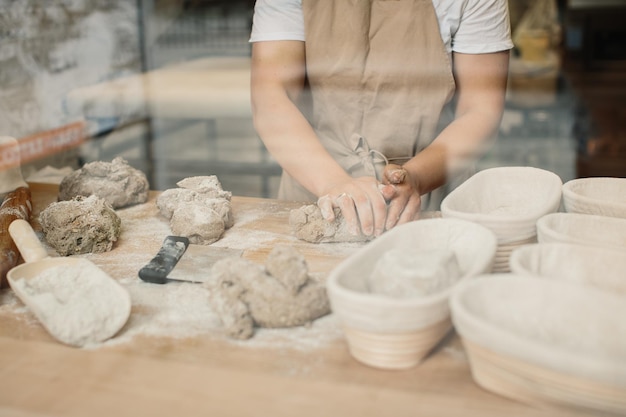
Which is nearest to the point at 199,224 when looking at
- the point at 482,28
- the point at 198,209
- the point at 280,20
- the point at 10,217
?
the point at 198,209

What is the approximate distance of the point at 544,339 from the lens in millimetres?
749

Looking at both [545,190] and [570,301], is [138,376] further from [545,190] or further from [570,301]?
[545,190]

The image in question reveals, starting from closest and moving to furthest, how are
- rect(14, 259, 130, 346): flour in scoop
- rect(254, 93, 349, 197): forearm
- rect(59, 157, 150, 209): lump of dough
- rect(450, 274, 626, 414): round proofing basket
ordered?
rect(450, 274, 626, 414): round proofing basket, rect(14, 259, 130, 346): flour in scoop, rect(254, 93, 349, 197): forearm, rect(59, 157, 150, 209): lump of dough

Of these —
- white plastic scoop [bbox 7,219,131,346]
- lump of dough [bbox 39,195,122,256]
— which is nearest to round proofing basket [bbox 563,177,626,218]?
white plastic scoop [bbox 7,219,131,346]

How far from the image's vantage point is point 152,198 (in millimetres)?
1635

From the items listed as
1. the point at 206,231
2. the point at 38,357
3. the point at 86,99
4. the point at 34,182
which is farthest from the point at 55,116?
the point at 38,357

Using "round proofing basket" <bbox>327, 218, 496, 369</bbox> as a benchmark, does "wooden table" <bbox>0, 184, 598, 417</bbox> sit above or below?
below

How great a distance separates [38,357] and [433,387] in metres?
0.53

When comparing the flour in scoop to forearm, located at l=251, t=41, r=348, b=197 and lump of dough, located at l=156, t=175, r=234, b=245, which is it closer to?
lump of dough, located at l=156, t=175, r=234, b=245

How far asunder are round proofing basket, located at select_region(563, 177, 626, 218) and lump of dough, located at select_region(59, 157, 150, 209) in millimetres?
974

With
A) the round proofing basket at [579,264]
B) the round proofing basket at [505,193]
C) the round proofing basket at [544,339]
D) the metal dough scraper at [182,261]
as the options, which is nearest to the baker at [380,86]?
the round proofing basket at [505,193]

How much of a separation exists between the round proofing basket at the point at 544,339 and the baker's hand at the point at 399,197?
1.50 ft

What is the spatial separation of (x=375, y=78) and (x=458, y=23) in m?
0.22

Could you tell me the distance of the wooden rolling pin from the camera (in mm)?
1157
